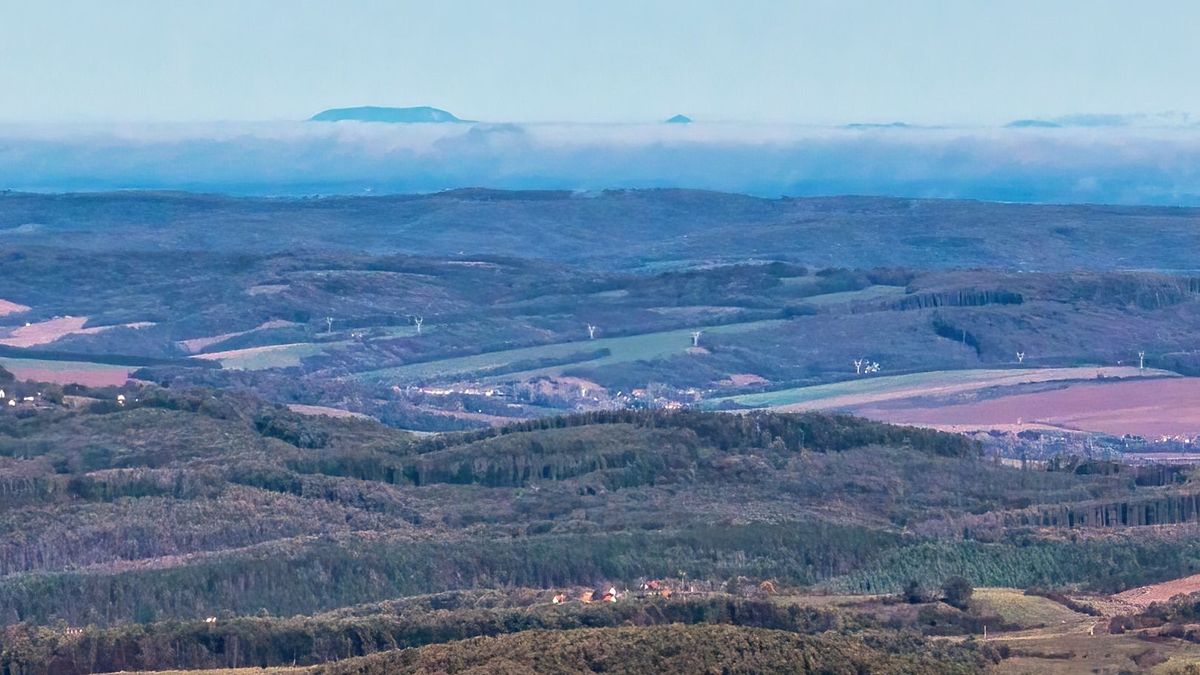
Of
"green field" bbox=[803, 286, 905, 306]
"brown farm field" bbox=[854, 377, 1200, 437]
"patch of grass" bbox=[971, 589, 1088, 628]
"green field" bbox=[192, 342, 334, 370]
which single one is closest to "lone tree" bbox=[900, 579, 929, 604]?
"patch of grass" bbox=[971, 589, 1088, 628]

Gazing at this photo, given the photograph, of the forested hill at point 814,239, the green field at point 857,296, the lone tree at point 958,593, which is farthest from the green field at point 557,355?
the lone tree at point 958,593

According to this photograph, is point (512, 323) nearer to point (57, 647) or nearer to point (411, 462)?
point (411, 462)

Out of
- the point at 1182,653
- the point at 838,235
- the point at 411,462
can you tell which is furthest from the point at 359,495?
the point at 838,235

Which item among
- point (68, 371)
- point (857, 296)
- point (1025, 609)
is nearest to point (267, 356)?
point (68, 371)

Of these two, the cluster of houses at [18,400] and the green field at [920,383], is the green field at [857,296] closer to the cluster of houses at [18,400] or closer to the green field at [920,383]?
the green field at [920,383]

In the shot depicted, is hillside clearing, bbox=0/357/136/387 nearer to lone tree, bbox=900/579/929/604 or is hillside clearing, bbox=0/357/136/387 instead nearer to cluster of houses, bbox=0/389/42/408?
cluster of houses, bbox=0/389/42/408

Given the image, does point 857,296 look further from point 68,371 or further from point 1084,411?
point 68,371
